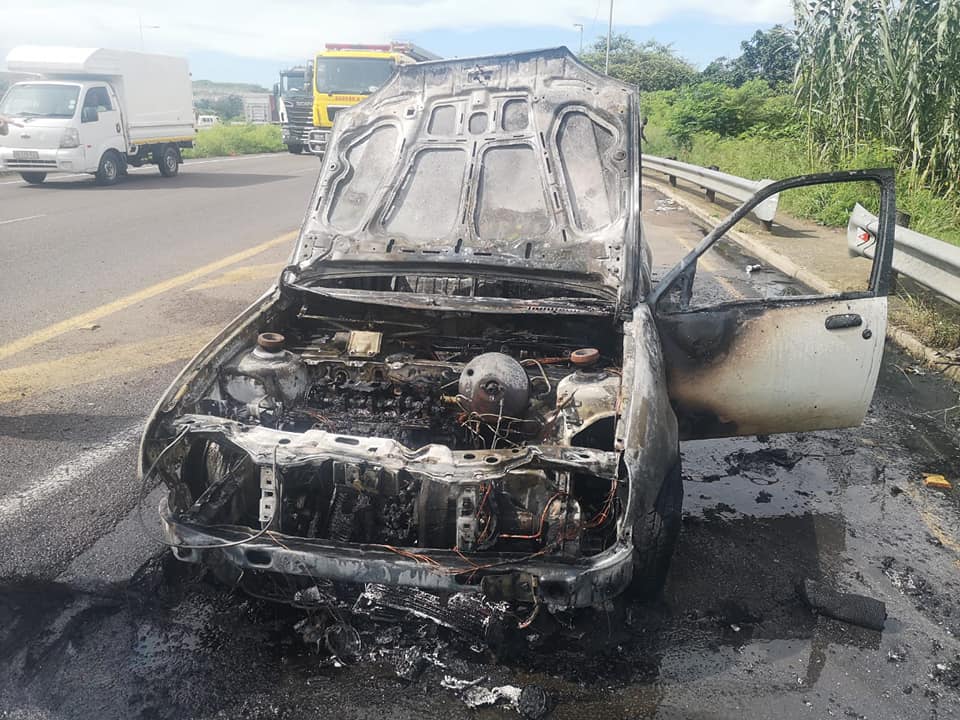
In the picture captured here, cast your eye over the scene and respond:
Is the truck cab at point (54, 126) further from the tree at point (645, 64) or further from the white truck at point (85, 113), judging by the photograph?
the tree at point (645, 64)

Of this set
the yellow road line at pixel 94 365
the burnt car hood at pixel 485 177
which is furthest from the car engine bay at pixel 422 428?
the yellow road line at pixel 94 365

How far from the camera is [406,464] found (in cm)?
277

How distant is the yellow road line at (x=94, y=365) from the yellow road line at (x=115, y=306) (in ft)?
1.56

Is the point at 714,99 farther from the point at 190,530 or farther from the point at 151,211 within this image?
the point at 190,530

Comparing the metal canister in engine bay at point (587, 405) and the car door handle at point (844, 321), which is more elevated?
the car door handle at point (844, 321)

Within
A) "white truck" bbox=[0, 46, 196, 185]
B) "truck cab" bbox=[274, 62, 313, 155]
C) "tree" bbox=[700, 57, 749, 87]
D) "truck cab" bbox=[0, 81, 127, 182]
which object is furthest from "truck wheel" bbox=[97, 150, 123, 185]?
"tree" bbox=[700, 57, 749, 87]

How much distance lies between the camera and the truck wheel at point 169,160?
19.1 metres

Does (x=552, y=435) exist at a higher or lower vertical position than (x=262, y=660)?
higher

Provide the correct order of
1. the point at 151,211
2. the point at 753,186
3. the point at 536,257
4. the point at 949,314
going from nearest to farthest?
the point at 536,257 → the point at 949,314 → the point at 753,186 → the point at 151,211

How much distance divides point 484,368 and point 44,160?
1545cm

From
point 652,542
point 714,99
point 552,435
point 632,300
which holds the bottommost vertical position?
point 652,542

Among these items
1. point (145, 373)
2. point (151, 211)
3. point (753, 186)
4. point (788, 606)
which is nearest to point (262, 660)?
point (788, 606)

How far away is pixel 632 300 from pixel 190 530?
7.35ft

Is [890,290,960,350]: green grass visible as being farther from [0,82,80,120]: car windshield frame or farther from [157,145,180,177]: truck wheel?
[157,145,180,177]: truck wheel
